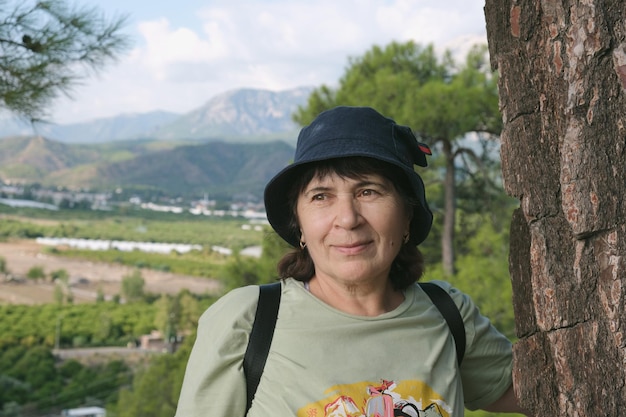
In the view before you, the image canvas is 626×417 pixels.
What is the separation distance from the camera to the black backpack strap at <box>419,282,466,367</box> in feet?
3.50

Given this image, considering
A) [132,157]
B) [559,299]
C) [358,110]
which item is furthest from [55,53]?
[132,157]

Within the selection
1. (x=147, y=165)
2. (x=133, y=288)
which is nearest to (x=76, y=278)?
(x=133, y=288)

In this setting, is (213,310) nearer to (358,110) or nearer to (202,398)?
(202,398)

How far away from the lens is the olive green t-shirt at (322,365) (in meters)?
0.93

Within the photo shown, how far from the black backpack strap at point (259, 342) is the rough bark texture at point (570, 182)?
35 cm

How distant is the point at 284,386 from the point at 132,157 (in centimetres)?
6778

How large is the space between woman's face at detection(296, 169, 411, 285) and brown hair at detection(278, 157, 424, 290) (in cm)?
1

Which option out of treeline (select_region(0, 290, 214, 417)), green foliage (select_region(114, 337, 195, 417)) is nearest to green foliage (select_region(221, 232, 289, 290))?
green foliage (select_region(114, 337, 195, 417))

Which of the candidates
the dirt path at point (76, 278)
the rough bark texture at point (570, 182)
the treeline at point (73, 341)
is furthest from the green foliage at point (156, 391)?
the dirt path at point (76, 278)

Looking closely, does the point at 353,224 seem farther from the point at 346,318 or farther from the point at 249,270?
the point at 249,270

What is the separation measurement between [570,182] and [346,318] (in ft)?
1.27

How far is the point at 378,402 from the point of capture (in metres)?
0.93

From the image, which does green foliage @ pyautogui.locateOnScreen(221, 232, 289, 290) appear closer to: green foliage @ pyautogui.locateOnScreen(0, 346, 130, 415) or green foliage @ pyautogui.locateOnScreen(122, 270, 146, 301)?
green foliage @ pyautogui.locateOnScreen(0, 346, 130, 415)

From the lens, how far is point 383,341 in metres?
0.99
